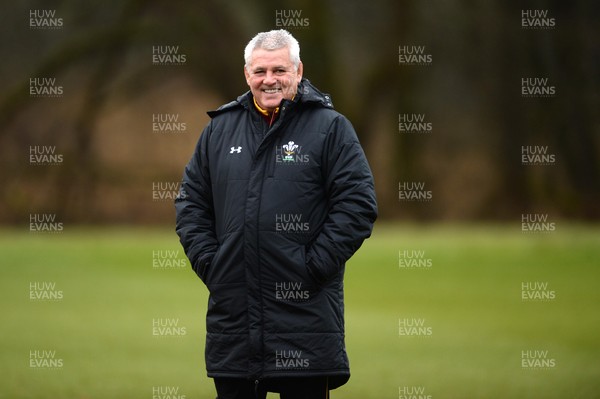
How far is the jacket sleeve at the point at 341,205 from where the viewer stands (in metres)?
4.43

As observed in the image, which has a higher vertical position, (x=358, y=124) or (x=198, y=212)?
(x=358, y=124)

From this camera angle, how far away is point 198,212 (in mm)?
4652

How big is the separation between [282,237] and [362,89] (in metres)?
19.8

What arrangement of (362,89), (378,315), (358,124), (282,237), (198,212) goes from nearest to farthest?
1. (282,237)
2. (198,212)
3. (378,315)
4. (358,124)
5. (362,89)

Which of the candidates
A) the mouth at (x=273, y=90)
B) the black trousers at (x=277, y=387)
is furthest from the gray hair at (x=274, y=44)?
the black trousers at (x=277, y=387)

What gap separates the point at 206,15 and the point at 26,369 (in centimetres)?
1573

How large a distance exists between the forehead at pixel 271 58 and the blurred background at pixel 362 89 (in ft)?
57.4

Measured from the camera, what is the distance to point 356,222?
4.48 meters

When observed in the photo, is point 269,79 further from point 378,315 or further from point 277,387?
point 378,315

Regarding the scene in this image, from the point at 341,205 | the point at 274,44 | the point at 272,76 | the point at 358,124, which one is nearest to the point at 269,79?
the point at 272,76

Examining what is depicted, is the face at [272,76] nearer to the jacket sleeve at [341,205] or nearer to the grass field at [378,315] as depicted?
the jacket sleeve at [341,205]

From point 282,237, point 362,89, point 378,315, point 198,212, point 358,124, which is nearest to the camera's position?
point 282,237

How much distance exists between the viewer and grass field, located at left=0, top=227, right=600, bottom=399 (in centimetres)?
880

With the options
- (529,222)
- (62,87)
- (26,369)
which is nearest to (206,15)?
(62,87)
